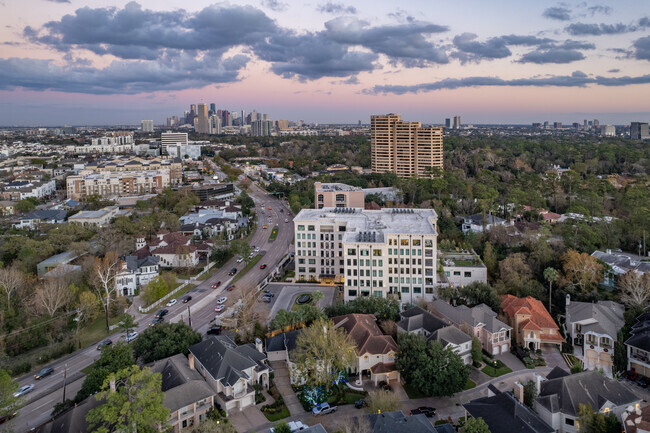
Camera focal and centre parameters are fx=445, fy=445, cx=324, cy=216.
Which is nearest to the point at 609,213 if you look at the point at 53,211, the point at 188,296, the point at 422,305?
the point at 422,305

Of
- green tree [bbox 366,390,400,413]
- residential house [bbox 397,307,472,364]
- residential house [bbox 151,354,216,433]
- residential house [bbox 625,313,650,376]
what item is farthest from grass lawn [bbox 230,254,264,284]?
residential house [bbox 625,313,650,376]

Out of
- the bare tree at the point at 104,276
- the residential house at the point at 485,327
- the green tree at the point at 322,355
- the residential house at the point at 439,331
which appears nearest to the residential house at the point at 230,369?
the green tree at the point at 322,355

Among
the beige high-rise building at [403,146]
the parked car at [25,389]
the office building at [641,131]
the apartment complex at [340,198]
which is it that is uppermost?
the office building at [641,131]

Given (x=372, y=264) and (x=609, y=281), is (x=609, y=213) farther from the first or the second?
(x=372, y=264)

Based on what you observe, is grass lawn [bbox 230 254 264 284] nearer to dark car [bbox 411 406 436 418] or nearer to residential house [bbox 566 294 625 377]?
dark car [bbox 411 406 436 418]

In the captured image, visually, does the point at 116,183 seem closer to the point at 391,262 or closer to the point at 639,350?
the point at 391,262

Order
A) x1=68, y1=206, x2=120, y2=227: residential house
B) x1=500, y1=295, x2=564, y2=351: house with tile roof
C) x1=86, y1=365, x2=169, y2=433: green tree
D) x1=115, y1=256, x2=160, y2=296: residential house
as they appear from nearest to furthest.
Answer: x1=86, y1=365, x2=169, y2=433: green tree < x1=500, y1=295, x2=564, y2=351: house with tile roof < x1=115, y1=256, x2=160, y2=296: residential house < x1=68, y1=206, x2=120, y2=227: residential house

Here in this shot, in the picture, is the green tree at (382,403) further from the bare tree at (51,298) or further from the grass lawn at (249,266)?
the bare tree at (51,298)
